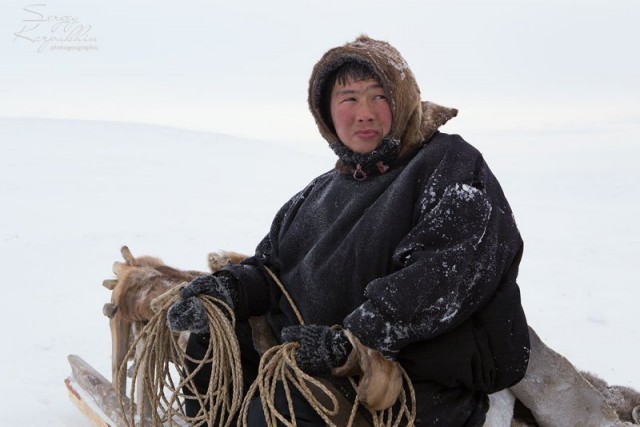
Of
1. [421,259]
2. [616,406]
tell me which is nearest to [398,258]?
[421,259]

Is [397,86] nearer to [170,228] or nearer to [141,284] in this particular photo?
[141,284]

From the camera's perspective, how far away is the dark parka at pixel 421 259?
1.65 meters

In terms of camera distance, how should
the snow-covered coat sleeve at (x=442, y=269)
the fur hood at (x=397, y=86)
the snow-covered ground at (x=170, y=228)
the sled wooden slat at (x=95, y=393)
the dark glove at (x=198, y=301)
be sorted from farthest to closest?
the snow-covered ground at (x=170, y=228), the sled wooden slat at (x=95, y=393), the dark glove at (x=198, y=301), the fur hood at (x=397, y=86), the snow-covered coat sleeve at (x=442, y=269)

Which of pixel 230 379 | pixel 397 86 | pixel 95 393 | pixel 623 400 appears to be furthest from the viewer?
pixel 95 393

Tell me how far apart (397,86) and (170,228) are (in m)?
6.71

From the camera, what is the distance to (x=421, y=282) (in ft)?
5.38

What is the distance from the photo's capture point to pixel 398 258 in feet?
5.72

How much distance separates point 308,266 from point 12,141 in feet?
46.0

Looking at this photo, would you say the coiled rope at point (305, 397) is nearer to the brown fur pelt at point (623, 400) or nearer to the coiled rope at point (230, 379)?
the coiled rope at point (230, 379)

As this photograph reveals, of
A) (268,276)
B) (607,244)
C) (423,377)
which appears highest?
(268,276)

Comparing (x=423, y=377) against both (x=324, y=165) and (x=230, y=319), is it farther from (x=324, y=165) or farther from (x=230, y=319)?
(x=324, y=165)

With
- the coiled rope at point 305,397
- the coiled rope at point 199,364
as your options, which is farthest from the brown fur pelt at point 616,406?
the coiled rope at point 199,364

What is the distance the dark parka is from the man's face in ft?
0.13

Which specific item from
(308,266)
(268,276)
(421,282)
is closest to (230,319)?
(268,276)
